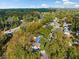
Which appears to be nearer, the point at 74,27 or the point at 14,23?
the point at 74,27

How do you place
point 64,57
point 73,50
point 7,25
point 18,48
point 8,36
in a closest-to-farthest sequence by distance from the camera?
point 64,57
point 73,50
point 18,48
point 8,36
point 7,25

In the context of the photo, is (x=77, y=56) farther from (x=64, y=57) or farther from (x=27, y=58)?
(x=27, y=58)

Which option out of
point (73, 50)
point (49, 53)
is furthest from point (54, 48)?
point (73, 50)

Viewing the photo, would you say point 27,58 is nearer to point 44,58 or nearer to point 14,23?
point 44,58

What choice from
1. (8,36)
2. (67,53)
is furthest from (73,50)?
(8,36)

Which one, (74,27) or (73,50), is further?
(74,27)

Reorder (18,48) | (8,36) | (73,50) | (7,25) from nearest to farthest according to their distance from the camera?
(73,50) → (18,48) → (8,36) → (7,25)

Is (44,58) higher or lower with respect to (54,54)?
lower

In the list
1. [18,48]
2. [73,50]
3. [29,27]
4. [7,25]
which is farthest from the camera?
[7,25]

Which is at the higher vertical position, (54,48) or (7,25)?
(54,48)
